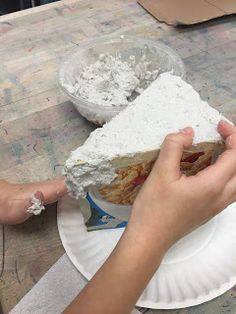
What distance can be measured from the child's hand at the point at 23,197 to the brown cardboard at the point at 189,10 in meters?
0.66

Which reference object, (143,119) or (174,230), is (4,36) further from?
(174,230)

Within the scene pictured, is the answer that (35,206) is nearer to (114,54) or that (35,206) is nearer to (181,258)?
(181,258)

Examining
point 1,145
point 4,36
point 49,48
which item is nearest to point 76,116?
point 1,145

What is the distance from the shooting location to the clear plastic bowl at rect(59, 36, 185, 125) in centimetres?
89

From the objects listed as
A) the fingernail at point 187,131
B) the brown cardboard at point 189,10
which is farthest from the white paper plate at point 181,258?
→ the brown cardboard at point 189,10

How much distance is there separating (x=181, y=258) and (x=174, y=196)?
0.15m

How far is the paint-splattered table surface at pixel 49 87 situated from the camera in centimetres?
65

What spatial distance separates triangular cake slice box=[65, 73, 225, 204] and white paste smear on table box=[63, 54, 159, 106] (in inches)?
7.8

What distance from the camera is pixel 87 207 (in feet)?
2.17

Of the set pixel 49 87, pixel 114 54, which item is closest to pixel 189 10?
A: pixel 114 54

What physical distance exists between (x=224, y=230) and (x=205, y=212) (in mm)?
136

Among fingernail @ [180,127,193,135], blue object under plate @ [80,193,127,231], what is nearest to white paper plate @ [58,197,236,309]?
blue object under plate @ [80,193,127,231]

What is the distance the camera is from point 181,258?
2.06 ft

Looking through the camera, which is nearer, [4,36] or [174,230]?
[174,230]
